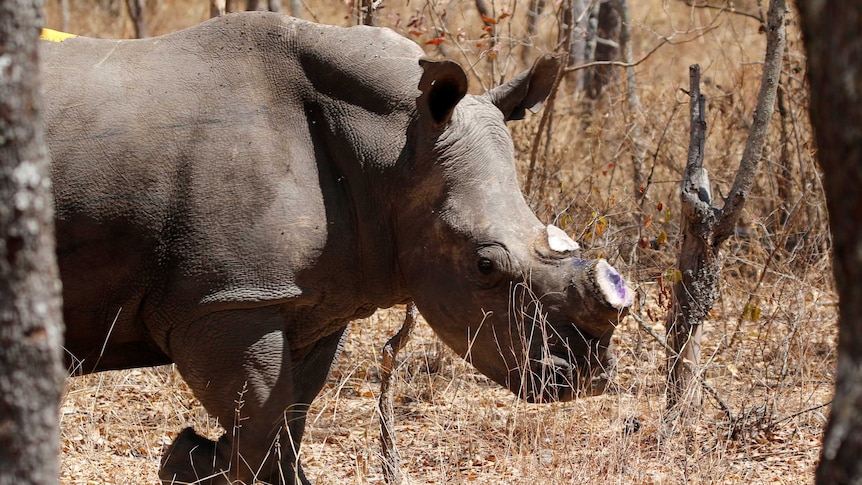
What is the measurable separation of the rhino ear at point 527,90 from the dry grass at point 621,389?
121cm

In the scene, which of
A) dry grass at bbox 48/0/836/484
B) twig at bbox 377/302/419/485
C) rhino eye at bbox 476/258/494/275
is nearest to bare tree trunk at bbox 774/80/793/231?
dry grass at bbox 48/0/836/484

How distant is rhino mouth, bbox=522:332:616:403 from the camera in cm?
405

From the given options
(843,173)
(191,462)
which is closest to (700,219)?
(191,462)

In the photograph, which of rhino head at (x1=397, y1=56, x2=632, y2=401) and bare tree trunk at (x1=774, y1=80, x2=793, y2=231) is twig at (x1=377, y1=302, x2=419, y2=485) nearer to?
rhino head at (x1=397, y1=56, x2=632, y2=401)

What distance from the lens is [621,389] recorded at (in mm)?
5535

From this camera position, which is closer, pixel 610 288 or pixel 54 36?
pixel 610 288

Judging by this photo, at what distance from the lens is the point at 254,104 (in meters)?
4.11

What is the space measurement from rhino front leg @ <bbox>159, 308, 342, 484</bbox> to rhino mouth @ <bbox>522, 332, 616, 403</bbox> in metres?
0.92

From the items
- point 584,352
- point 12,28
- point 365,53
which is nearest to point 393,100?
point 365,53

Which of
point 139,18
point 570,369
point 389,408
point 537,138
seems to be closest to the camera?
point 570,369

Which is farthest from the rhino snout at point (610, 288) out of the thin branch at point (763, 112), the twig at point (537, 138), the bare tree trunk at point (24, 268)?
the twig at point (537, 138)

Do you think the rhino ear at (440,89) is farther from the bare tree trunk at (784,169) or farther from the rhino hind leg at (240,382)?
the bare tree trunk at (784,169)

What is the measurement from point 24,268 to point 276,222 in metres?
1.93

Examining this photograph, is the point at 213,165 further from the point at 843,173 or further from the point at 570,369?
the point at 843,173
